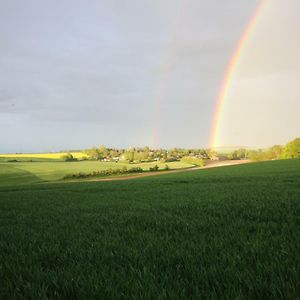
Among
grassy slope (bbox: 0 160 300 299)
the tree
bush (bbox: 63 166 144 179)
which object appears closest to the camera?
grassy slope (bbox: 0 160 300 299)

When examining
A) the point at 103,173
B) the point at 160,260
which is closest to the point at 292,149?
the point at 103,173

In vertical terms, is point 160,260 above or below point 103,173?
above

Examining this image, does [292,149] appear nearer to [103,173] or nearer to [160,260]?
[103,173]

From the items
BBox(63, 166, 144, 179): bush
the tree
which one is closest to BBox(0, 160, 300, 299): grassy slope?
BBox(63, 166, 144, 179): bush

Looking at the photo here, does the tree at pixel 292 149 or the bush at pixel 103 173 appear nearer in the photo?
the bush at pixel 103 173

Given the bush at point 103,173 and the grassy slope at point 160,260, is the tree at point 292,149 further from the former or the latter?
the grassy slope at point 160,260

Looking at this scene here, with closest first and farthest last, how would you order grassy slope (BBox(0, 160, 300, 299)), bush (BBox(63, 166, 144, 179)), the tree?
grassy slope (BBox(0, 160, 300, 299)) < bush (BBox(63, 166, 144, 179)) < the tree

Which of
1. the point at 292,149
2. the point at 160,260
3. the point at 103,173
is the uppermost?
the point at 292,149

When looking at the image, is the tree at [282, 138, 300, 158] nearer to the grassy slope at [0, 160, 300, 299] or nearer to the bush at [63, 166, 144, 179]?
the bush at [63, 166, 144, 179]

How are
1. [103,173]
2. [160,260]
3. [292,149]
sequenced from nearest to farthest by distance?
[160,260] < [103,173] < [292,149]

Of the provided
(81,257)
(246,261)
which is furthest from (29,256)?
(246,261)

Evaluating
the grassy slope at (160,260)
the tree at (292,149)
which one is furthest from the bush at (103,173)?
the grassy slope at (160,260)

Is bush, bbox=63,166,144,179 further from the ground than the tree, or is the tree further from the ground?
the tree

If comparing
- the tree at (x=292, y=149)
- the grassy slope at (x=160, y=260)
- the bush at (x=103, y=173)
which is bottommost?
→ the bush at (x=103, y=173)
